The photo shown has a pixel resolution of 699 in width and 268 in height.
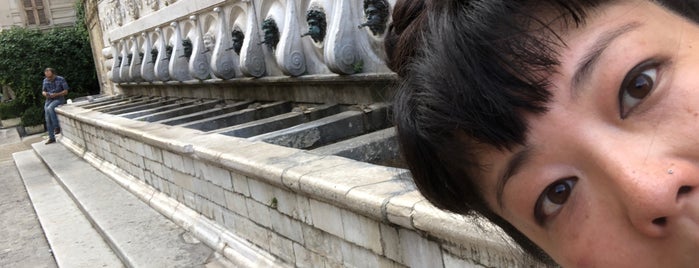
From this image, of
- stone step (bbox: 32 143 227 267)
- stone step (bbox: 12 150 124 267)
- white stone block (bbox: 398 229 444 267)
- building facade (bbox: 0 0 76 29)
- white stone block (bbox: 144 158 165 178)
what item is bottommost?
stone step (bbox: 12 150 124 267)

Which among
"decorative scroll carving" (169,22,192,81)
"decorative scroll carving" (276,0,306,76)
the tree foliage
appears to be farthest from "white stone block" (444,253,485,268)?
the tree foliage

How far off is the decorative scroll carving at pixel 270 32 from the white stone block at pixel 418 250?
4756 millimetres

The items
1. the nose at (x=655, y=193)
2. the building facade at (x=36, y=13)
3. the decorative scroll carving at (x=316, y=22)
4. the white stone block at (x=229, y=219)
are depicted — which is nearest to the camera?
the nose at (x=655, y=193)

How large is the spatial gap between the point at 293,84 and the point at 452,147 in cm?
600

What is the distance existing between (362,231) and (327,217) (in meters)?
0.31

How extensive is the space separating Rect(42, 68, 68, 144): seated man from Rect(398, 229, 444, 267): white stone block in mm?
13353

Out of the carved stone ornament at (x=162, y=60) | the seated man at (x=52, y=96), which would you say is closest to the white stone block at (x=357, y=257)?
the carved stone ornament at (x=162, y=60)

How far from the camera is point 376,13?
473 centimetres

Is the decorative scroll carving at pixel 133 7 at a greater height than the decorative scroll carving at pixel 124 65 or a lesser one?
greater

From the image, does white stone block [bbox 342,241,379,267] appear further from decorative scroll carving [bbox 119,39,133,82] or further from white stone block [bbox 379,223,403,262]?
decorative scroll carving [bbox 119,39,133,82]

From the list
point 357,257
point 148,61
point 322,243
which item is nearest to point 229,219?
point 322,243

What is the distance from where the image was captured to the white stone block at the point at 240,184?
12.4 feet

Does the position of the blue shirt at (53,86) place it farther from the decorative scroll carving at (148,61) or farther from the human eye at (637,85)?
the human eye at (637,85)

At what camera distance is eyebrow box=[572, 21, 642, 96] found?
0.77 m
